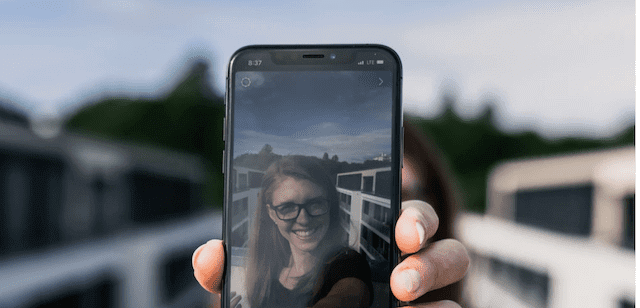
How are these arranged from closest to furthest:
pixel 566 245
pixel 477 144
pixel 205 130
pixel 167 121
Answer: pixel 566 245
pixel 477 144
pixel 167 121
pixel 205 130

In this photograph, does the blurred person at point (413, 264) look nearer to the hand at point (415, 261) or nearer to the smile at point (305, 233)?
the hand at point (415, 261)

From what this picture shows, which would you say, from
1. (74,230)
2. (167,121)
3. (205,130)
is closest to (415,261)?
(74,230)

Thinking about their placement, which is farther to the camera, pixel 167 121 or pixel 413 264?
pixel 167 121

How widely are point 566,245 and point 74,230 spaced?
455cm

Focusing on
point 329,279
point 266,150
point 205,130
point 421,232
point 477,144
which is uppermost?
point 205,130

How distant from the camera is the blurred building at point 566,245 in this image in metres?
1.52

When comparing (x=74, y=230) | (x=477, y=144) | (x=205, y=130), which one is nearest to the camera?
(x=74, y=230)

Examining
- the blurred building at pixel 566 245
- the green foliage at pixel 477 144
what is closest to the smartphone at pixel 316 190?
the blurred building at pixel 566 245

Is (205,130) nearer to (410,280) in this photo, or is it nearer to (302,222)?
(302,222)

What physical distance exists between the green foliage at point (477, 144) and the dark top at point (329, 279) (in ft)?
72.5

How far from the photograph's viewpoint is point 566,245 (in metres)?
1.71

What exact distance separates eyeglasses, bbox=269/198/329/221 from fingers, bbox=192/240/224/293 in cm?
14

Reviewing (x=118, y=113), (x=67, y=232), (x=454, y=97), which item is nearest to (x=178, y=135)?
(x=118, y=113)

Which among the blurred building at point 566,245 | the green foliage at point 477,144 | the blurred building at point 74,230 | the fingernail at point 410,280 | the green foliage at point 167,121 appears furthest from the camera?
the green foliage at point 167,121
